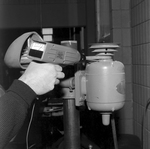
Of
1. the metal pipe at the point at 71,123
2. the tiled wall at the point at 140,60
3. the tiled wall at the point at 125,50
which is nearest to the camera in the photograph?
the metal pipe at the point at 71,123

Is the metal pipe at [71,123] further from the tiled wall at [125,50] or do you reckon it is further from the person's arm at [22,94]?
the tiled wall at [125,50]

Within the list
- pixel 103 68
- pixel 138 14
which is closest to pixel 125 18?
pixel 138 14

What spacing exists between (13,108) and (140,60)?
1159 mm

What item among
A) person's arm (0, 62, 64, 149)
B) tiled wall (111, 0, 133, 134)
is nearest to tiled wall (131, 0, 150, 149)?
tiled wall (111, 0, 133, 134)

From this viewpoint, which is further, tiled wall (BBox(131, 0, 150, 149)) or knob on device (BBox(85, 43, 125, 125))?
tiled wall (BBox(131, 0, 150, 149))

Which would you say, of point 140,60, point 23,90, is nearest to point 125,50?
point 140,60

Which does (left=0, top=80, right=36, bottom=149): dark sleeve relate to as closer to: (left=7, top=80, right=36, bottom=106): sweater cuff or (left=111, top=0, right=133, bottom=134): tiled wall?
(left=7, top=80, right=36, bottom=106): sweater cuff

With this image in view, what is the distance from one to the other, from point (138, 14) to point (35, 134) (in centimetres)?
102

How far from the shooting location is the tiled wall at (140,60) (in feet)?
4.78

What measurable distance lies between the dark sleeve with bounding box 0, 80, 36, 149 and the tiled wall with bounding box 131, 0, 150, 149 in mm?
999

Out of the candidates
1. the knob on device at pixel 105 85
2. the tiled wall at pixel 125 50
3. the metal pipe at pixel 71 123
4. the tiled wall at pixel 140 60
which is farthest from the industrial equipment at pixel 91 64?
the tiled wall at pixel 125 50

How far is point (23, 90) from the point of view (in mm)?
633

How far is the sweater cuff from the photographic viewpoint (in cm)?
63

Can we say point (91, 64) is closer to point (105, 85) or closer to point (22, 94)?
point (105, 85)
